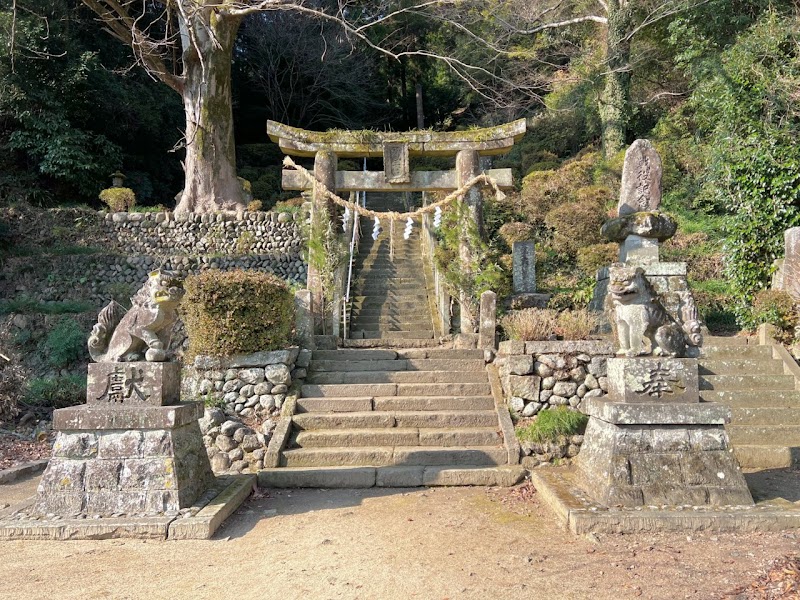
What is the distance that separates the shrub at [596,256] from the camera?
12.5 m

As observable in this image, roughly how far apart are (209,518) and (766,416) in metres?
6.71

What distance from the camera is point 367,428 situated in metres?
6.86

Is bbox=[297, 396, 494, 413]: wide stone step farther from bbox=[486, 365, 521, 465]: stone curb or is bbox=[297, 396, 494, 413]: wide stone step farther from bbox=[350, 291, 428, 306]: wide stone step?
bbox=[350, 291, 428, 306]: wide stone step

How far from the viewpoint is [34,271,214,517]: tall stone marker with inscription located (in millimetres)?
4473

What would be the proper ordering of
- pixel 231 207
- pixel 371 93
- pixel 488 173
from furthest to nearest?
pixel 371 93 < pixel 231 207 < pixel 488 173

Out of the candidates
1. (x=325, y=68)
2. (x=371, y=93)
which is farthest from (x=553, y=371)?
(x=371, y=93)

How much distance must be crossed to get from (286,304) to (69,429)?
11.7 ft

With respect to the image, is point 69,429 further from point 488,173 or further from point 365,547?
point 488,173

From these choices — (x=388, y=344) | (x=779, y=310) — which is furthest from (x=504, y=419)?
(x=779, y=310)

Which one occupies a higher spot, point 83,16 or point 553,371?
point 83,16

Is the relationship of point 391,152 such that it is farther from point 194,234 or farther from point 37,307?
point 37,307

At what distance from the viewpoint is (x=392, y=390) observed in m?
7.47

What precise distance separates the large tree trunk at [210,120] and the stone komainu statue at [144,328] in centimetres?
1000

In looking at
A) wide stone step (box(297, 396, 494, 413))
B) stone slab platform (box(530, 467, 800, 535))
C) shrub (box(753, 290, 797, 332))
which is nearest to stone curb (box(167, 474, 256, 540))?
wide stone step (box(297, 396, 494, 413))
